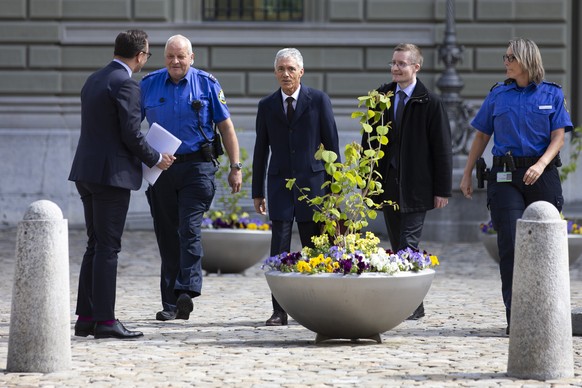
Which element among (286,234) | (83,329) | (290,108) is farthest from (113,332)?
(290,108)

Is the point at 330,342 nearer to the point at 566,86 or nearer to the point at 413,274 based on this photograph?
the point at 413,274

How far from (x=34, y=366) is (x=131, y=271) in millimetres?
6971

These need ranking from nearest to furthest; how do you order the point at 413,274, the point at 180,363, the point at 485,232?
1. the point at 180,363
2. the point at 413,274
3. the point at 485,232

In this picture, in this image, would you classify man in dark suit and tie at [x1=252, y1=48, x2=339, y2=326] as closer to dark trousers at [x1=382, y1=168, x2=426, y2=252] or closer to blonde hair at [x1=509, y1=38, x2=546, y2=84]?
dark trousers at [x1=382, y1=168, x2=426, y2=252]

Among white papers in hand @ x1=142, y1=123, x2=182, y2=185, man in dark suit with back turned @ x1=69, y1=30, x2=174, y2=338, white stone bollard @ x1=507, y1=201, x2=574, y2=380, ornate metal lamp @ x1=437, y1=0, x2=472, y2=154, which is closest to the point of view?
white stone bollard @ x1=507, y1=201, x2=574, y2=380

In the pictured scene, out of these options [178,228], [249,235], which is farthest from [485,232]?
[178,228]

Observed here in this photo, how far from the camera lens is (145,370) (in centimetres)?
736

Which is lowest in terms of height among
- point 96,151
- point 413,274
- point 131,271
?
point 131,271

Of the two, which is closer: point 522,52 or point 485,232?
point 522,52

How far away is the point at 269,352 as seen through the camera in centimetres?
804

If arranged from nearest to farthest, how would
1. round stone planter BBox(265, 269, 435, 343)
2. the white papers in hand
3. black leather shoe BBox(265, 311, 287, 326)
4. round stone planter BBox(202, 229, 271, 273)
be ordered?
round stone planter BBox(265, 269, 435, 343)
the white papers in hand
black leather shoe BBox(265, 311, 287, 326)
round stone planter BBox(202, 229, 271, 273)

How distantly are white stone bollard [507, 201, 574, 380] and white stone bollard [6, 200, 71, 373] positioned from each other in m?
2.10

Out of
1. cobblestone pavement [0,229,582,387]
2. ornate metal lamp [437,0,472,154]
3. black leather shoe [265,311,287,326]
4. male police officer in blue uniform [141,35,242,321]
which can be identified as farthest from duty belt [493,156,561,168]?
ornate metal lamp [437,0,472,154]

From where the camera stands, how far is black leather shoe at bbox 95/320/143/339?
8617 mm
